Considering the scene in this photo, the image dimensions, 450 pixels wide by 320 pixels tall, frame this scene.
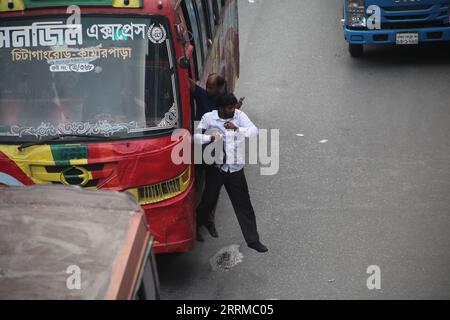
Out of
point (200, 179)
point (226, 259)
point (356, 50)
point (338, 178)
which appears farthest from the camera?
point (356, 50)

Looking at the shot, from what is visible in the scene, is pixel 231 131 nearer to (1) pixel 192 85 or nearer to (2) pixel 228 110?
(2) pixel 228 110

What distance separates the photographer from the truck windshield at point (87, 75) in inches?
322

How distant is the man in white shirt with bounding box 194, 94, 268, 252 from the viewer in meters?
8.73

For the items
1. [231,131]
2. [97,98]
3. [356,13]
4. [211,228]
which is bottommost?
[211,228]

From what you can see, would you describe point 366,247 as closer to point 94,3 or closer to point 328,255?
point 328,255

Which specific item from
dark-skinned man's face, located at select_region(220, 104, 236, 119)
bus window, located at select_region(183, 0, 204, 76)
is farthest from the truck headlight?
dark-skinned man's face, located at select_region(220, 104, 236, 119)

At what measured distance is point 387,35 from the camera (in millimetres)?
15188


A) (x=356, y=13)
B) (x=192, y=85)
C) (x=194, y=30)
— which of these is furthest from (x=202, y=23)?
(x=356, y=13)

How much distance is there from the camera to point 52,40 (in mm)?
8180

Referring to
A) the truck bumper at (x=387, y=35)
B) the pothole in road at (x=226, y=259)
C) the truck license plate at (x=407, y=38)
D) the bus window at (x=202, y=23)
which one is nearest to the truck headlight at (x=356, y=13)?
the truck bumper at (x=387, y=35)

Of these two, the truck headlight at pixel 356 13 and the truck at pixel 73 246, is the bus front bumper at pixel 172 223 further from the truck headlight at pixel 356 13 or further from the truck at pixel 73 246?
the truck headlight at pixel 356 13

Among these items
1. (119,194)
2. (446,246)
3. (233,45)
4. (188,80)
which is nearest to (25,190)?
(119,194)

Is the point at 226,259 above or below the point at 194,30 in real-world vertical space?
below

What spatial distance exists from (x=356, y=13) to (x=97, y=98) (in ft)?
25.4
